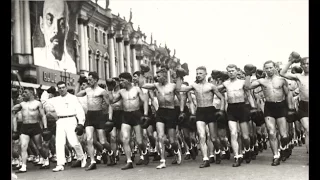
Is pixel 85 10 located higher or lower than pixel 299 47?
higher

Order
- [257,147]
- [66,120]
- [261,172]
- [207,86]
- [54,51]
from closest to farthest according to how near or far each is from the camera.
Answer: [261,172]
[207,86]
[66,120]
[257,147]
[54,51]

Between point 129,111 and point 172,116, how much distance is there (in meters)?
0.86

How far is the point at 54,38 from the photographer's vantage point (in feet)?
60.8

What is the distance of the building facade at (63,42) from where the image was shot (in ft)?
52.2

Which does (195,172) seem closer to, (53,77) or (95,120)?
(95,120)

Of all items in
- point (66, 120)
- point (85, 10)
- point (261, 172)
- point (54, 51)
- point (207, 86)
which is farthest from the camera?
point (85, 10)

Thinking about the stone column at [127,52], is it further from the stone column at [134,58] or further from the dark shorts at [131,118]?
the dark shorts at [131,118]

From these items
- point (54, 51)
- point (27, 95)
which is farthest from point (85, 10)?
point (27, 95)

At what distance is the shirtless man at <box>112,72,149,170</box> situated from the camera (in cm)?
886

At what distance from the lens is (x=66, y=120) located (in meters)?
9.27

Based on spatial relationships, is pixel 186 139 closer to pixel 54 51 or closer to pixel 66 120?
pixel 66 120

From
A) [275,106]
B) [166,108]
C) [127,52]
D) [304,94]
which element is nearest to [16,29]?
[127,52]
